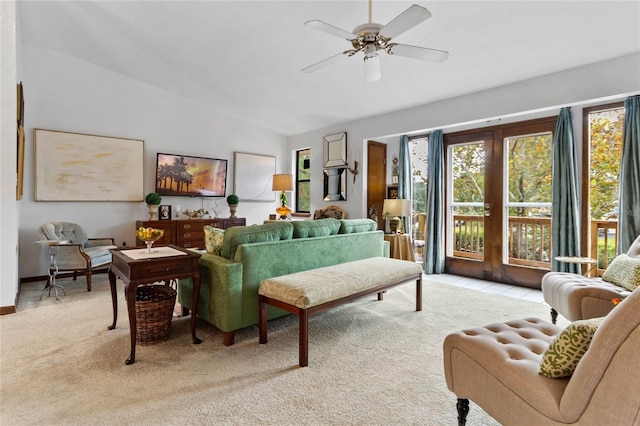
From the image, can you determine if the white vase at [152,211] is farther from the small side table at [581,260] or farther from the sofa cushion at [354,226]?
the small side table at [581,260]

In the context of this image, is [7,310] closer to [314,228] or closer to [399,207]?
[314,228]

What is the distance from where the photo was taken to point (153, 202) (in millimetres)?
5324

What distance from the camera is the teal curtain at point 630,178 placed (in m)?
3.48

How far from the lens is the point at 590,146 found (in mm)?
3957

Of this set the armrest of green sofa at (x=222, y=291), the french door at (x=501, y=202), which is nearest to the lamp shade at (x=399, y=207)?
the french door at (x=501, y=202)

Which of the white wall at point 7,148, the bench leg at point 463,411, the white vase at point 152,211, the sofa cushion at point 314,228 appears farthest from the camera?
the white vase at point 152,211

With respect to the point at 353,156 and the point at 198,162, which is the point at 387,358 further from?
the point at 198,162

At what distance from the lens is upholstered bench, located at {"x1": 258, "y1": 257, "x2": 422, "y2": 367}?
2344mm

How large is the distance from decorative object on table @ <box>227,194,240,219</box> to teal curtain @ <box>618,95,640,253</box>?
5645mm

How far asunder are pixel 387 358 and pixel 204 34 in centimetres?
389

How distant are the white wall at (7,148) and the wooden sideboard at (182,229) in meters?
1.89

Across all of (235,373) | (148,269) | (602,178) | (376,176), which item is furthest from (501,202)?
(148,269)

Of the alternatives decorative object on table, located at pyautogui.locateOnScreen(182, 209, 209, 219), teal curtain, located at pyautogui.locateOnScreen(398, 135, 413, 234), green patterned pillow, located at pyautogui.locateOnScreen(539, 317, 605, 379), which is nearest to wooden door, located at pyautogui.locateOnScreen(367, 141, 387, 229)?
teal curtain, located at pyautogui.locateOnScreen(398, 135, 413, 234)

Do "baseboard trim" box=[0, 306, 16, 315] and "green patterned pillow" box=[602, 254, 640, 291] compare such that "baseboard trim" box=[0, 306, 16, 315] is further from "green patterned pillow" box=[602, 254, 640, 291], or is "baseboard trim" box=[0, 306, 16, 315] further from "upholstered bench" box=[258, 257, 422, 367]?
"green patterned pillow" box=[602, 254, 640, 291]
